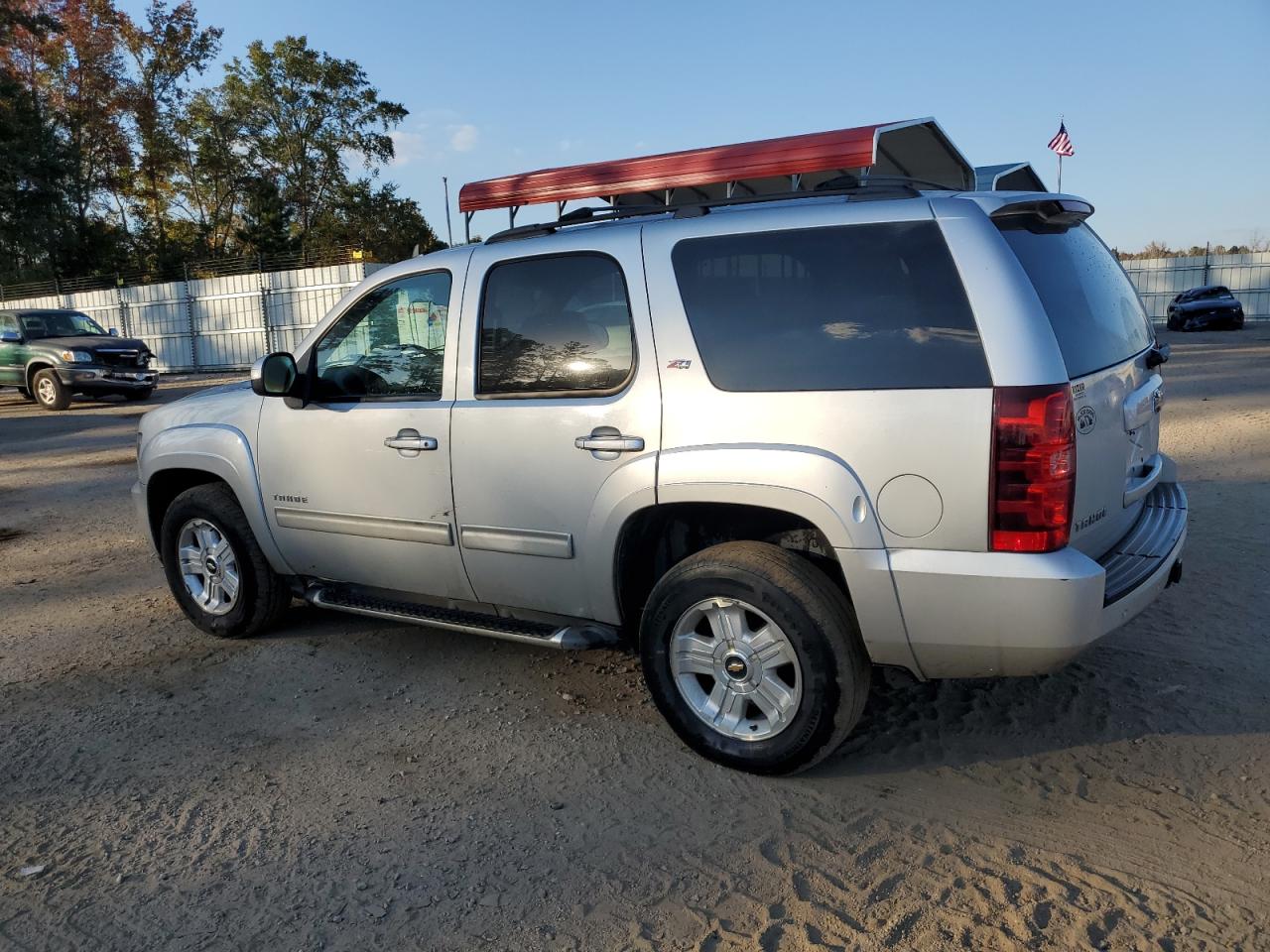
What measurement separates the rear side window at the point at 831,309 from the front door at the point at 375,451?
1254mm

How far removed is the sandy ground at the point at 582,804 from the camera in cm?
269

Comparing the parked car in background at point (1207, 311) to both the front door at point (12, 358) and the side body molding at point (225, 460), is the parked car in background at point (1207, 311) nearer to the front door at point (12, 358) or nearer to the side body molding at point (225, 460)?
the front door at point (12, 358)

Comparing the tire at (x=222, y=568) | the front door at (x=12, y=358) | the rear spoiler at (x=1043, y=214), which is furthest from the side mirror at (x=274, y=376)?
the front door at (x=12, y=358)

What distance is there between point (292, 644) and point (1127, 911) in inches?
151

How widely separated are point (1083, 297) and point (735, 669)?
178 cm

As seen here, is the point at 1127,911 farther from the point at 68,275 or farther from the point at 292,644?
the point at 68,275

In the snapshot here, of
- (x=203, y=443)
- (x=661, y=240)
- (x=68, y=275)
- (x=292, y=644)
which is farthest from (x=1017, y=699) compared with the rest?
(x=68, y=275)

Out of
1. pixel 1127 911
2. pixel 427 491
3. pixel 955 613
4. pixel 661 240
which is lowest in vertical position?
pixel 1127 911

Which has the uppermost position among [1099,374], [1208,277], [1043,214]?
[1208,277]

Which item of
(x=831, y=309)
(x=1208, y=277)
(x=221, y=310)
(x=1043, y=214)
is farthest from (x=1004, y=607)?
(x=1208, y=277)

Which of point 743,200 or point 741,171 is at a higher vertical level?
point 741,171

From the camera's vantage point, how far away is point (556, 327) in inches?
152

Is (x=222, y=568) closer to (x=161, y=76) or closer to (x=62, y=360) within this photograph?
(x=62, y=360)

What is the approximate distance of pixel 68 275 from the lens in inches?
1553
